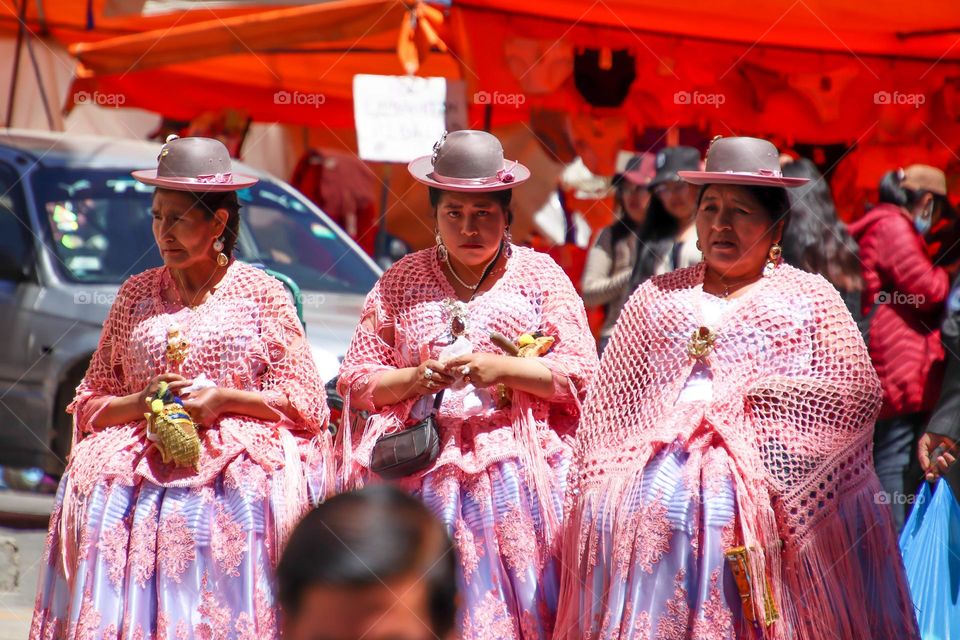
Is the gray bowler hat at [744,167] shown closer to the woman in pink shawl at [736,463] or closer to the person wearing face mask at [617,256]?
the woman in pink shawl at [736,463]

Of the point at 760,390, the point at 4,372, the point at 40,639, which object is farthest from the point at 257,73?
the point at 760,390

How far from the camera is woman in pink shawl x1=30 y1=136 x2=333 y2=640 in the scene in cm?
423

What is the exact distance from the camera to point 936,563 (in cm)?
461

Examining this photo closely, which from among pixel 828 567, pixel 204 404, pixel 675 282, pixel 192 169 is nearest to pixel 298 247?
pixel 192 169

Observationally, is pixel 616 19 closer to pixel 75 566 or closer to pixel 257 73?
pixel 257 73

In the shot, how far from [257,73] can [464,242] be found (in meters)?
4.46

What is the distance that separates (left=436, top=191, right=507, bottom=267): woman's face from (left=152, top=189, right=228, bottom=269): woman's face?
79 centimetres

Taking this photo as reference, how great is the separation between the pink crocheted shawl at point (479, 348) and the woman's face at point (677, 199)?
1.59m

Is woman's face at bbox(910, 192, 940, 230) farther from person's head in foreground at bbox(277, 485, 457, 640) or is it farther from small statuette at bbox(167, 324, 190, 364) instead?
person's head in foreground at bbox(277, 485, 457, 640)

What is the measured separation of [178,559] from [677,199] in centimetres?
277

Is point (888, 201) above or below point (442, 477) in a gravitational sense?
above

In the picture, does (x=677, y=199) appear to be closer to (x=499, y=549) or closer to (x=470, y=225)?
(x=470, y=225)

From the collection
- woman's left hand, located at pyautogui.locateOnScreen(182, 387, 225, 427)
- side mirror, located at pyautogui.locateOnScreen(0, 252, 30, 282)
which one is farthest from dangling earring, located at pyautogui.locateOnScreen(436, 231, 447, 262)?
side mirror, located at pyautogui.locateOnScreen(0, 252, 30, 282)

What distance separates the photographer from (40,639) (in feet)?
14.5
